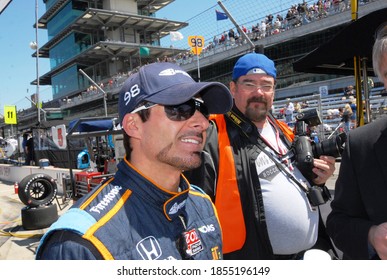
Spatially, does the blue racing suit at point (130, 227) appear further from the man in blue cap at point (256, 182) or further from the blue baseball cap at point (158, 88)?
the man in blue cap at point (256, 182)

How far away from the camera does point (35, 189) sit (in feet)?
22.6

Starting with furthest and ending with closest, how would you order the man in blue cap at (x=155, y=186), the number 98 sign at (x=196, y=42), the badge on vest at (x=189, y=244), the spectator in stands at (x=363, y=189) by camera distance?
the number 98 sign at (x=196, y=42) < the spectator in stands at (x=363, y=189) < the badge on vest at (x=189, y=244) < the man in blue cap at (x=155, y=186)

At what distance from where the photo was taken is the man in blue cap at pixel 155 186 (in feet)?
3.93

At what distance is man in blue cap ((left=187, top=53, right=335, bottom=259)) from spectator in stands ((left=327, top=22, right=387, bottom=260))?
56 cm

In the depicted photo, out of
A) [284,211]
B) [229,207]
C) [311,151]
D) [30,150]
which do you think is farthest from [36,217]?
[30,150]

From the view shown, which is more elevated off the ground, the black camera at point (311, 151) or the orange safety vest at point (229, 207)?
the black camera at point (311, 151)

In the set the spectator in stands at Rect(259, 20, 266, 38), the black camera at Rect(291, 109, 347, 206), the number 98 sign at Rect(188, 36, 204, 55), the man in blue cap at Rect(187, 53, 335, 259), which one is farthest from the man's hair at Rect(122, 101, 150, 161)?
the spectator in stands at Rect(259, 20, 266, 38)

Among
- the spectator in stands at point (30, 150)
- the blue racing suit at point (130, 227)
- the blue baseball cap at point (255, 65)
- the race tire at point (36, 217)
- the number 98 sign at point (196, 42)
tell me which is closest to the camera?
the blue racing suit at point (130, 227)

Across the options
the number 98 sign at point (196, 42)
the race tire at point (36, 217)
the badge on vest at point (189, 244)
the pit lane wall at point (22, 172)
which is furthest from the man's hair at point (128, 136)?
the number 98 sign at point (196, 42)

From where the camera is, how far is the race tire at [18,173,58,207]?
21.8ft

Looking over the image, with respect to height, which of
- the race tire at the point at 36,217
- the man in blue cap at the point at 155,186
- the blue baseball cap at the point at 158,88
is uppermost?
the blue baseball cap at the point at 158,88

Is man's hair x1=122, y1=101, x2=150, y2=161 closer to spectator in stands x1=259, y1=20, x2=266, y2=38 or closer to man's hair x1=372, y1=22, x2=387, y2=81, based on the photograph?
man's hair x1=372, y1=22, x2=387, y2=81

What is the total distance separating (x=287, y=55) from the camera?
76.8 ft

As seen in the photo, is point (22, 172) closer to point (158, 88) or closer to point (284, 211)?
point (284, 211)
